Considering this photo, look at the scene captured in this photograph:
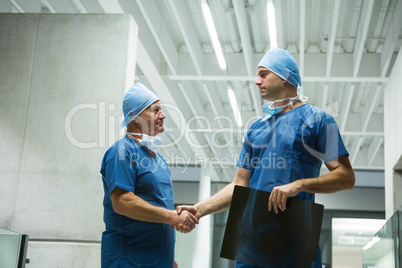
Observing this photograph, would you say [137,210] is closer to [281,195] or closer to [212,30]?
[281,195]

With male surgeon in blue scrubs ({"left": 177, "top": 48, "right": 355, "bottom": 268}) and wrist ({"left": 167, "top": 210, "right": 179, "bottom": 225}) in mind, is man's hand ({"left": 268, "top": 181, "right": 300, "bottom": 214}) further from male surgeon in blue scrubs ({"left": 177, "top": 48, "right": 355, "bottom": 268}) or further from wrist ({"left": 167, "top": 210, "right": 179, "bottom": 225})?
wrist ({"left": 167, "top": 210, "right": 179, "bottom": 225})

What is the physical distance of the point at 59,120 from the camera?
4.61 m

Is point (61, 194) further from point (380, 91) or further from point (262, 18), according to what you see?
point (380, 91)

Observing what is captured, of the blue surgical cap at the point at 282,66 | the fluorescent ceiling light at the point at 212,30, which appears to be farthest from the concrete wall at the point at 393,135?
the blue surgical cap at the point at 282,66

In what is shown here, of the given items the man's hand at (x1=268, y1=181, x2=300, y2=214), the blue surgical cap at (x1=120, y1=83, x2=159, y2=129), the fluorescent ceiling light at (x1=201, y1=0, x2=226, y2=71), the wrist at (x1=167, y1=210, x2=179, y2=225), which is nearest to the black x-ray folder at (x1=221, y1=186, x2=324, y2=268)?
the man's hand at (x1=268, y1=181, x2=300, y2=214)

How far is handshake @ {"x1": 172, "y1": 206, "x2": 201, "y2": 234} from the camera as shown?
2525mm

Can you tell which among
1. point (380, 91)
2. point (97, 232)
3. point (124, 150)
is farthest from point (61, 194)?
point (380, 91)

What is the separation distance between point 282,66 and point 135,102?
Result: 95 centimetres

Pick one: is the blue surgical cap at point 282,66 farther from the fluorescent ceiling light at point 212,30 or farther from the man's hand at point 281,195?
the fluorescent ceiling light at point 212,30

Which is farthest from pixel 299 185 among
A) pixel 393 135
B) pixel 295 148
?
pixel 393 135

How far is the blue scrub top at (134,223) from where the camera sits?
8.09 ft

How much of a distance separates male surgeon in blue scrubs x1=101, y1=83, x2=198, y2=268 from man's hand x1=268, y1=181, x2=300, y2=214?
2.25 feet

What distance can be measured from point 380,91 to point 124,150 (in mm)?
7125

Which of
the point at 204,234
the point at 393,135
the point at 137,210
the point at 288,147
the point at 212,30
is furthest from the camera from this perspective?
the point at 204,234
